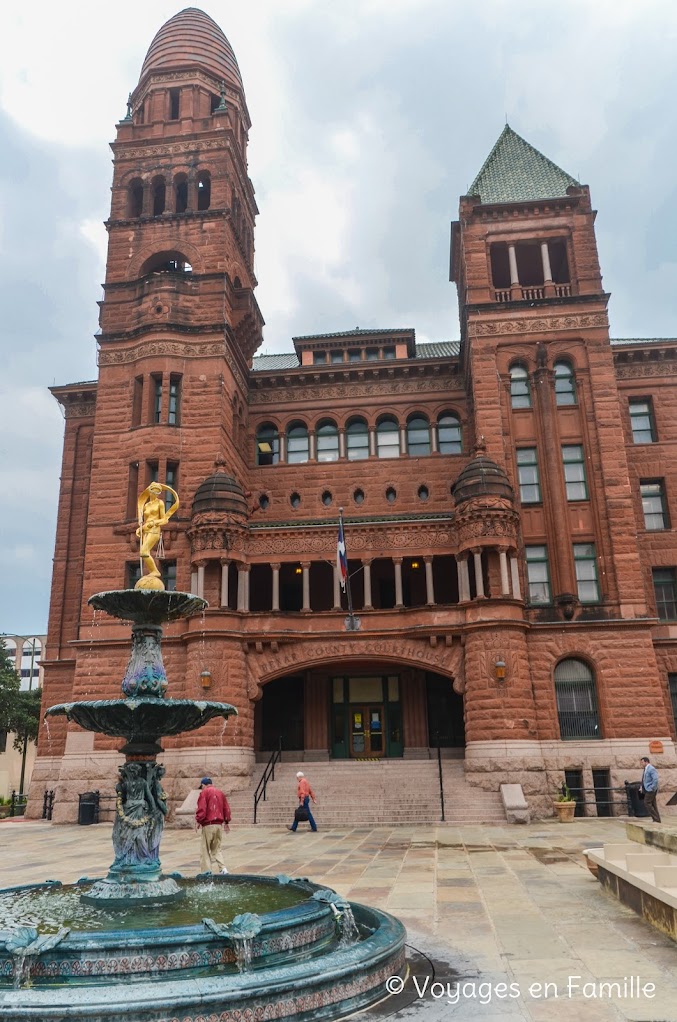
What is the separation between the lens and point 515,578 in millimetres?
30328

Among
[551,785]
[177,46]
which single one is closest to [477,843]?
[551,785]

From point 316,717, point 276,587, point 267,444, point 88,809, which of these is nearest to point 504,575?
point 276,587

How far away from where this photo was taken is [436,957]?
8.73 metres

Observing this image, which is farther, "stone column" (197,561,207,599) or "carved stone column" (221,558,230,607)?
"stone column" (197,561,207,599)

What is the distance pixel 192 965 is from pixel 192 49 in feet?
156

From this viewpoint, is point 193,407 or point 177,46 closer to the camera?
point 193,407

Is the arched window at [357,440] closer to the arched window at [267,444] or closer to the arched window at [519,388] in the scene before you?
the arched window at [267,444]

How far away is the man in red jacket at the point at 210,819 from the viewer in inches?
545

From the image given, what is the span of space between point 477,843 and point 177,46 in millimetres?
43811

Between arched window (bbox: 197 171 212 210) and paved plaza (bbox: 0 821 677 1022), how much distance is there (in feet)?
102

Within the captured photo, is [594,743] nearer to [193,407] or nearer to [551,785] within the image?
[551,785]

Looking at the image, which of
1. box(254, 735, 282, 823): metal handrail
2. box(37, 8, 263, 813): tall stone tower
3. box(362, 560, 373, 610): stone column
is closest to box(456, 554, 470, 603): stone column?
box(362, 560, 373, 610): stone column

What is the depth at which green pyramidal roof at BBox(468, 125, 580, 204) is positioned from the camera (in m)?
38.5

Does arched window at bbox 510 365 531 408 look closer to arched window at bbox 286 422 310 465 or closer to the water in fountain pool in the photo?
arched window at bbox 286 422 310 465
